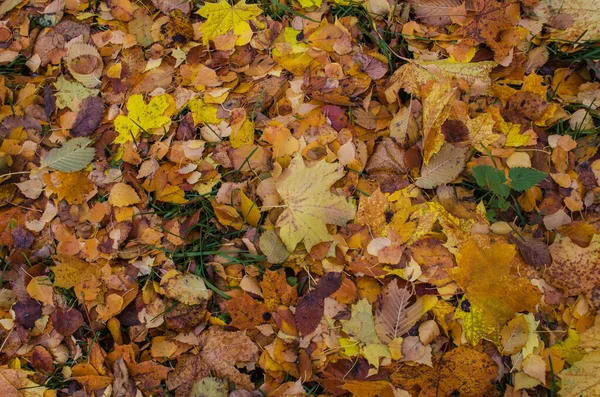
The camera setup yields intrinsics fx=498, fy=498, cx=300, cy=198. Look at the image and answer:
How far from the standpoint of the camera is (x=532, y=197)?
2012mm

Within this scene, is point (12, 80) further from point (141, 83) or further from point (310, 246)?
point (310, 246)

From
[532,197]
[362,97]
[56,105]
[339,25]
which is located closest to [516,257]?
[532,197]

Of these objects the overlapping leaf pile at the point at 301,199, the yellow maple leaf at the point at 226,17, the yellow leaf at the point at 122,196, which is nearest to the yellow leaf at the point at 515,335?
the overlapping leaf pile at the point at 301,199

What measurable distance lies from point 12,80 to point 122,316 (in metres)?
1.31

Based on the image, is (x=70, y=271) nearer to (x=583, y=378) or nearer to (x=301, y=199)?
(x=301, y=199)

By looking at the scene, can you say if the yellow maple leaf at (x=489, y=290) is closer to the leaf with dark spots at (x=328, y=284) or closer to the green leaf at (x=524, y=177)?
the green leaf at (x=524, y=177)

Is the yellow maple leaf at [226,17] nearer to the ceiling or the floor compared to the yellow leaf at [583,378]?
nearer to the ceiling

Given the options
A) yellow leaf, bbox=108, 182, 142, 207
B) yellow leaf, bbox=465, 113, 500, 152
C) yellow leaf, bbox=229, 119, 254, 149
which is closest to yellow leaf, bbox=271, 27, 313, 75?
yellow leaf, bbox=229, 119, 254, 149

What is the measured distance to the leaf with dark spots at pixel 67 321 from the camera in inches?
78.5

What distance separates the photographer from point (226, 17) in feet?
7.89

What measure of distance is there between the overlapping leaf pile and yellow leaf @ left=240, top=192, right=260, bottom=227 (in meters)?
0.01

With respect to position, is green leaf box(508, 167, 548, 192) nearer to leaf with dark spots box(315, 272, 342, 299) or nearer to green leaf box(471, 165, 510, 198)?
green leaf box(471, 165, 510, 198)

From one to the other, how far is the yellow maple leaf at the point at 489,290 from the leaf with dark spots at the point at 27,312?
1667 millimetres

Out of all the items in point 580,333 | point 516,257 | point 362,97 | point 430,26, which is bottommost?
point 580,333
